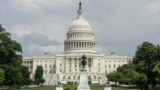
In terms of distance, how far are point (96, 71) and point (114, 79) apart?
Result: 181ft

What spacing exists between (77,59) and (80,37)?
1102cm

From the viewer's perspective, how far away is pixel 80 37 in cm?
18312

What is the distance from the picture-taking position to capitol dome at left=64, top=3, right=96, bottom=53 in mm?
181000

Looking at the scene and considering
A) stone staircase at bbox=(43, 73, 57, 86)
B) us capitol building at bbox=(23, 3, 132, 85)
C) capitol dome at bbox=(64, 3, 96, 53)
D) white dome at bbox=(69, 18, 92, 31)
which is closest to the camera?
stone staircase at bbox=(43, 73, 57, 86)

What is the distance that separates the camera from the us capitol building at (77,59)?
17575 cm

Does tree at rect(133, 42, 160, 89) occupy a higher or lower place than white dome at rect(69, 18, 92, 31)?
lower

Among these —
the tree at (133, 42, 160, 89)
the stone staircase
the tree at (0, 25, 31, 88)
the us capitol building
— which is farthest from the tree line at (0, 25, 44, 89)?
the us capitol building

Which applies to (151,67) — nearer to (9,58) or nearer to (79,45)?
(9,58)

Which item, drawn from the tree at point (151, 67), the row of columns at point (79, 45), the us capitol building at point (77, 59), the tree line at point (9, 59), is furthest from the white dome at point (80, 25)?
the tree line at point (9, 59)

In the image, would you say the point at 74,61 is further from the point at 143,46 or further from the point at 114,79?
the point at 143,46

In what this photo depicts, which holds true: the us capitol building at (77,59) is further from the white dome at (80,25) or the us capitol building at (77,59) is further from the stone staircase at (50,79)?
the stone staircase at (50,79)

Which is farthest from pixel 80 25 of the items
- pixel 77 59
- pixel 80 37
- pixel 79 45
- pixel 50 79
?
pixel 50 79

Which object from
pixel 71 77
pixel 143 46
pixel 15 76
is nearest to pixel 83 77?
pixel 15 76

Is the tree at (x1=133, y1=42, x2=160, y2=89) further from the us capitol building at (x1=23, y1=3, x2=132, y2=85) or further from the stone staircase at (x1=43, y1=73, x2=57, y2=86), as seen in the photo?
the us capitol building at (x1=23, y1=3, x2=132, y2=85)
